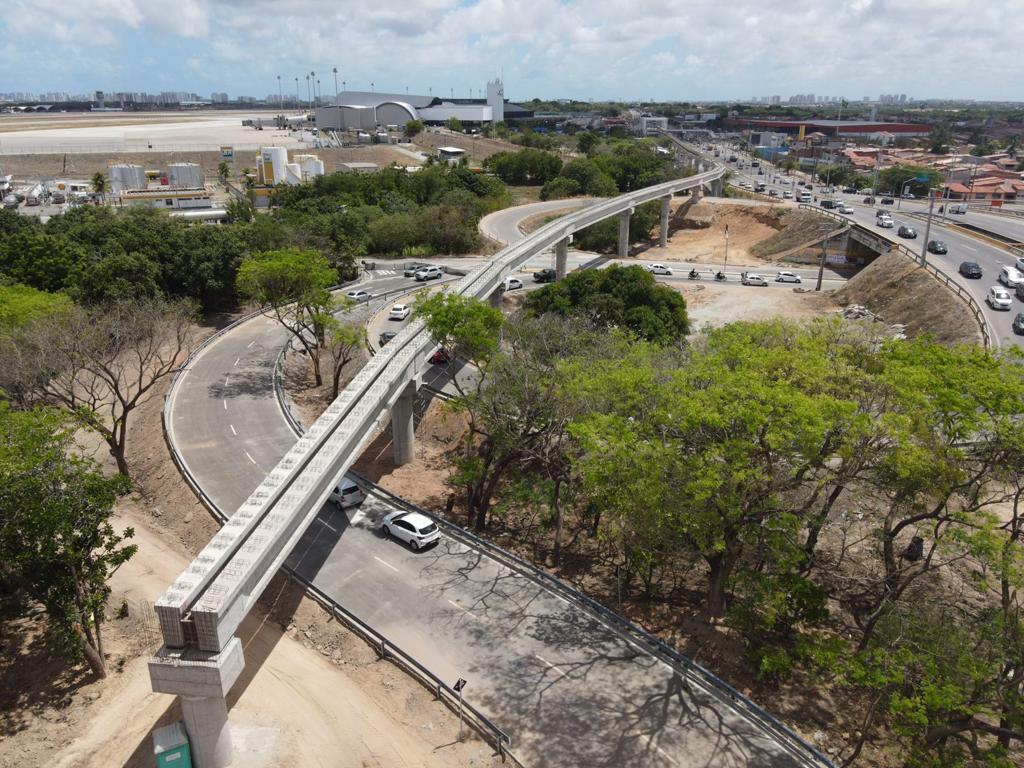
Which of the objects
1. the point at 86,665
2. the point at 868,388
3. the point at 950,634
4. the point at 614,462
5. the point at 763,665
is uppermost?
the point at 868,388

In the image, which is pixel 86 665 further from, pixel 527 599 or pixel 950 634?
pixel 950 634

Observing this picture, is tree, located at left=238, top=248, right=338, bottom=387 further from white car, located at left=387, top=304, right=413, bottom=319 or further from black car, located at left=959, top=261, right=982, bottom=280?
black car, located at left=959, top=261, right=982, bottom=280

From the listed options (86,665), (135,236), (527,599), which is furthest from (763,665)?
(135,236)

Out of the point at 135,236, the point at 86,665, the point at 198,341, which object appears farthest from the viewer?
the point at 135,236

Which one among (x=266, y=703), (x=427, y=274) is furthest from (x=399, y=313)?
(x=266, y=703)

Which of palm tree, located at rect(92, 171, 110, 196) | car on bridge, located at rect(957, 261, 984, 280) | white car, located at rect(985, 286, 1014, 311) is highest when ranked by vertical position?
palm tree, located at rect(92, 171, 110, 196)

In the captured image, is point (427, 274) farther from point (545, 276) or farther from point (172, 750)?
point (172, 750)

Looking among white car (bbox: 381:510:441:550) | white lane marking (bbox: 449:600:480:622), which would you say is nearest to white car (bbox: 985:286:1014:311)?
white car (bbox: 381:510:441:550)
